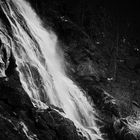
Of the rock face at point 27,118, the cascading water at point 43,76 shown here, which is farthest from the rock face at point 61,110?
the cascading water at point 43,76

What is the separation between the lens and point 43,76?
20.3 metres

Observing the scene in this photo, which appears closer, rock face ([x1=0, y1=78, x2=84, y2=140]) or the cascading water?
rock face ([x1=0, y1=78, x2=84, y2=140])

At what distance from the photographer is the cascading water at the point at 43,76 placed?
63.1 ft

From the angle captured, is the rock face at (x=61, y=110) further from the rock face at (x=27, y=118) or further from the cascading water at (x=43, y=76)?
the cascading water at (x=43, y=76)

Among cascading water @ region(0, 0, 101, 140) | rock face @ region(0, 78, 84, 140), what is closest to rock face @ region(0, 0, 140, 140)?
rock face @ region(0, 78, 84, 140)

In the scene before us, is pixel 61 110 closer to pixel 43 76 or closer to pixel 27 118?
pixel 27 118

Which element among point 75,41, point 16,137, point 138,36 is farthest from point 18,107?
point 138,36

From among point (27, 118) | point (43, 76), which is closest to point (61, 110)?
point (27, 118)

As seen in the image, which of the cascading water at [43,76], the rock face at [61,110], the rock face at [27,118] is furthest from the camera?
the cascading water at [43,76]

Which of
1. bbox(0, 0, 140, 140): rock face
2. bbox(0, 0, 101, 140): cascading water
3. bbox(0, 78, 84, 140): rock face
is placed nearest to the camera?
bbox(0, 78, 84, 140): rock face

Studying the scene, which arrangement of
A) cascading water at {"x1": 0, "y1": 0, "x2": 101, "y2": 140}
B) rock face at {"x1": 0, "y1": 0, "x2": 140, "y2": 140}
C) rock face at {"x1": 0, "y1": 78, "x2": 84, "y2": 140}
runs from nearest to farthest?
1. rock face at {"x1": 0, "y1": 78, "x2": 84, "y2": 140}
2. rock face at {"x1": 0, "y1": 0, "x2": 140, "y2": 140}
3. cascading water at {"x1": 0, "y1": 0, "x2": 101, "y2": 140}

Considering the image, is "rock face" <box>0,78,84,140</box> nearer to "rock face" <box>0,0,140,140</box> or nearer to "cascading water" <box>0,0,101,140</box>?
"rock face" <box>0,0,140,140</box>

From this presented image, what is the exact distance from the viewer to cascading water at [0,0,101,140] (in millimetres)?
19219

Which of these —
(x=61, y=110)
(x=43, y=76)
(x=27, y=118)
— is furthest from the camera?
(x=43, y=76)
